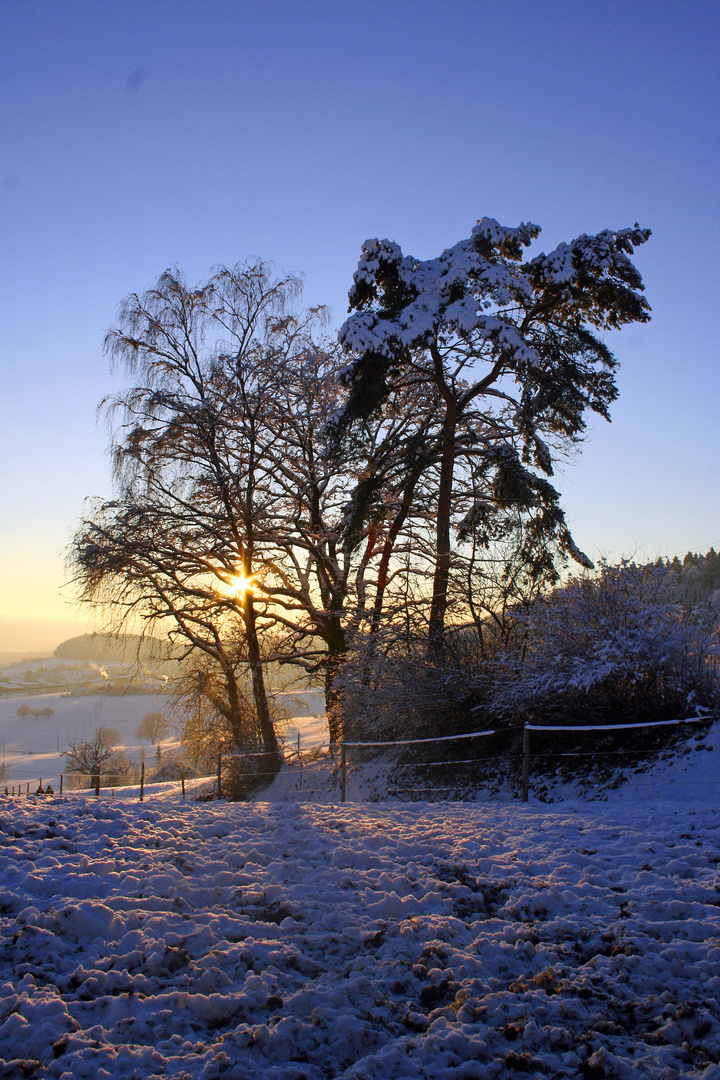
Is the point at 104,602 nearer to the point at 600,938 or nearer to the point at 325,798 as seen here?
the point at 325,798

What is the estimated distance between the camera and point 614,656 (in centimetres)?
1101

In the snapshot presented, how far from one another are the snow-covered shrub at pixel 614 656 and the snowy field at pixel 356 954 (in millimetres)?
4341

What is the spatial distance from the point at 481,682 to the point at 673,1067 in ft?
35.0

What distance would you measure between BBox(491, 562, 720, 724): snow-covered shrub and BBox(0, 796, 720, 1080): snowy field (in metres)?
4.34

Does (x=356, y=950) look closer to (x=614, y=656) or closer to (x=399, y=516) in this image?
(x=614, y=656)

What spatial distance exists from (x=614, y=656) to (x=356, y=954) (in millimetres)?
7682

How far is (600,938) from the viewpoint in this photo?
15.1ft

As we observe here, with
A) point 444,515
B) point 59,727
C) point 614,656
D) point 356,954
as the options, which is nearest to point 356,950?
point 356,954

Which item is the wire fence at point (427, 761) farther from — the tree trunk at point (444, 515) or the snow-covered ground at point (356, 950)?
the tree trunk at point (444, 515)

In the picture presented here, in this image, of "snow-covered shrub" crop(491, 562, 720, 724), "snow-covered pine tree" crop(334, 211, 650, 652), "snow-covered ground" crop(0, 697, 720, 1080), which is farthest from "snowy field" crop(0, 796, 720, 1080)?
"snow-covered pine tree" crop(334, 211, 650, 652)

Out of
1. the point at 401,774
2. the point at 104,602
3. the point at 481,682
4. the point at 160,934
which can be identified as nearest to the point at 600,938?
the point at 160,934

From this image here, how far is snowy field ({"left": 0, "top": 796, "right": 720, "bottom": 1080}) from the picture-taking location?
136 inches

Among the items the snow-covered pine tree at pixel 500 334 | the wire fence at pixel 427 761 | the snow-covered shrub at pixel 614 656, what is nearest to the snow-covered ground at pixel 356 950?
the wire fence at pixel 427 761

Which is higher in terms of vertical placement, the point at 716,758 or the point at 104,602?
the point at 104,602
